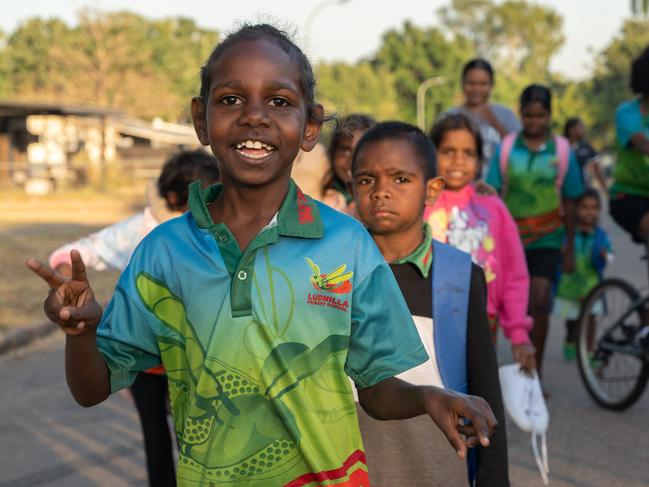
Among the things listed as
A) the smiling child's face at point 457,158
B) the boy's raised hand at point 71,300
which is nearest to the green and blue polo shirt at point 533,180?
the smiling child's face at point 457,158

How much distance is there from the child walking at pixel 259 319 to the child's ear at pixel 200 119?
0.25 feet

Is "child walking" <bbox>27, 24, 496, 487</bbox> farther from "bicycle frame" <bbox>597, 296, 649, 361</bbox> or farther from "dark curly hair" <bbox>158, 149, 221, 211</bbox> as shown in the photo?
"bicycle frame" <bbox>597, 296, 649, 361</bbox>

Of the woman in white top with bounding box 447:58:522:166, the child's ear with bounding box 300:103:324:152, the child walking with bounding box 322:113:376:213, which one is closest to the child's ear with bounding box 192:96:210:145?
the child's ear with bounding box 300:103:324:152

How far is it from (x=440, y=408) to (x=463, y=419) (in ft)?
0.19

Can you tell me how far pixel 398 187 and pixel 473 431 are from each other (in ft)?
5.07

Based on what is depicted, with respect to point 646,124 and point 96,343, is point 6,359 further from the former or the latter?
point 96,343

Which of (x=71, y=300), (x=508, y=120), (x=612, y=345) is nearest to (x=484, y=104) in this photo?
(x=508, y=120)

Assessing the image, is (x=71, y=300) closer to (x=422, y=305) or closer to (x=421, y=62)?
(x=422, y=305)

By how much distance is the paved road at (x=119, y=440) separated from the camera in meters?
5.44

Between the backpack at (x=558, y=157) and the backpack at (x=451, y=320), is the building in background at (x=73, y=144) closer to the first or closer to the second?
the backpack at (x=558, y=157)

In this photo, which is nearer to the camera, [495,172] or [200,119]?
[200,119]

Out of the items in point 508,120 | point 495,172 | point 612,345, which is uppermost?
point 508,120

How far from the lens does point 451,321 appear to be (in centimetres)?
327

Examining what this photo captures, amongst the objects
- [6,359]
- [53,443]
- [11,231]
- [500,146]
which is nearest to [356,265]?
[53,443]
